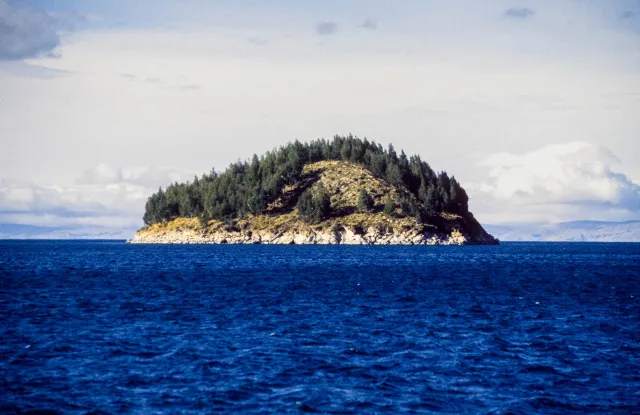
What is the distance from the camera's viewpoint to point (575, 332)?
41156 millimetres

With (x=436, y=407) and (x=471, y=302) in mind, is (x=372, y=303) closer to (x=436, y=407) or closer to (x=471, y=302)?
(x=471, y=302)

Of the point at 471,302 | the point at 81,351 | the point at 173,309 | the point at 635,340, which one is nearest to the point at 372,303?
the point at 471,302

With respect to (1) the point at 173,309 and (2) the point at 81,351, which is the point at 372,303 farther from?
(2) the point at 81,351

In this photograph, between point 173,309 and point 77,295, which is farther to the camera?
point 77,295

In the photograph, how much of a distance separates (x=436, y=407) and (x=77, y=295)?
4400 cm

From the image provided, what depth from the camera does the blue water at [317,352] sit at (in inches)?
1013

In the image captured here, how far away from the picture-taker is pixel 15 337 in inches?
1464

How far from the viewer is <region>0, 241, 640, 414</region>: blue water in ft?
84.4

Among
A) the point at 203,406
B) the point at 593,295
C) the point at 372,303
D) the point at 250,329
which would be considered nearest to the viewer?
the point at 203,406

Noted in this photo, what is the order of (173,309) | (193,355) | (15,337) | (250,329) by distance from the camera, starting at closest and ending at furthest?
1. (193,355)
2. (15,337)
3. (250,329)
4. (173,309)

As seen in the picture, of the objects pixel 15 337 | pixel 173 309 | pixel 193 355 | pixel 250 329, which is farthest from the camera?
pixel 173 309

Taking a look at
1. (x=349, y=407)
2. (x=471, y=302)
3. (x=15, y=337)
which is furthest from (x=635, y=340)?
(x=15, y=337)

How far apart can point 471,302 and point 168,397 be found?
1428 inches

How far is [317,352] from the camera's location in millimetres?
33750
